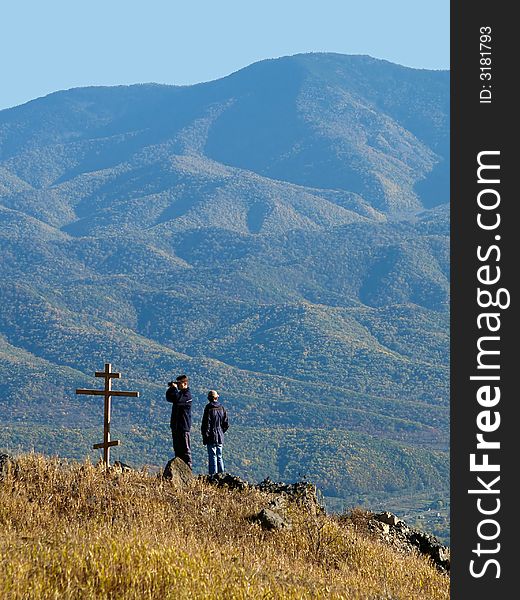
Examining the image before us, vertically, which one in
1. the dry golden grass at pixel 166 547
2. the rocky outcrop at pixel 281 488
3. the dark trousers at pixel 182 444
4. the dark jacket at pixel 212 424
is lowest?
the dry golden grass at pixel 166 547

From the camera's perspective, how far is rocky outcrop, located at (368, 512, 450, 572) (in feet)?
51.5

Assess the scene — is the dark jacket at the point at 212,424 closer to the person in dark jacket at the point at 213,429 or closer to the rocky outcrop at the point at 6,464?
the person in dark jacket at the point at 213,429

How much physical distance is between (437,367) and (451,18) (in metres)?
179

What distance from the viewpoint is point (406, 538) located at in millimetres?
16438

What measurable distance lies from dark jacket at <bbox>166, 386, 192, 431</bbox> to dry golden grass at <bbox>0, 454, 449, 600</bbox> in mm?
2758

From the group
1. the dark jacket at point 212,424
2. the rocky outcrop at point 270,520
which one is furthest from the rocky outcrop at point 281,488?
the dark jacket at point 212,424

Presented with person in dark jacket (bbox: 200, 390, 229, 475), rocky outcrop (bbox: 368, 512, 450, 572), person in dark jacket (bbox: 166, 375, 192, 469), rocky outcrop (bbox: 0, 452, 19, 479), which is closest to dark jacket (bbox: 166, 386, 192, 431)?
person in dark jacket (bbox: 166, 375, 192, 469)

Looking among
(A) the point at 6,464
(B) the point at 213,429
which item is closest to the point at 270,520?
(A) the point at 6,464

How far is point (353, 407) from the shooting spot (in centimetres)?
16038

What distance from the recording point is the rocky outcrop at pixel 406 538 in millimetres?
15688

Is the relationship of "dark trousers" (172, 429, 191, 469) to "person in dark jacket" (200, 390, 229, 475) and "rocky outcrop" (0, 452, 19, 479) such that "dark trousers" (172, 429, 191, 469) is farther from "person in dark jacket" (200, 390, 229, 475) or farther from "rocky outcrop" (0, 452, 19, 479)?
"rocky outcrop" (0, 452, 19, 479)

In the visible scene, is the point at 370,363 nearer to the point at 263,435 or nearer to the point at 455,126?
the point at 263,435

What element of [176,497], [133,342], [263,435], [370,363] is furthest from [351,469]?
[176,497]

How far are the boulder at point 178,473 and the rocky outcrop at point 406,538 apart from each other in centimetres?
252
